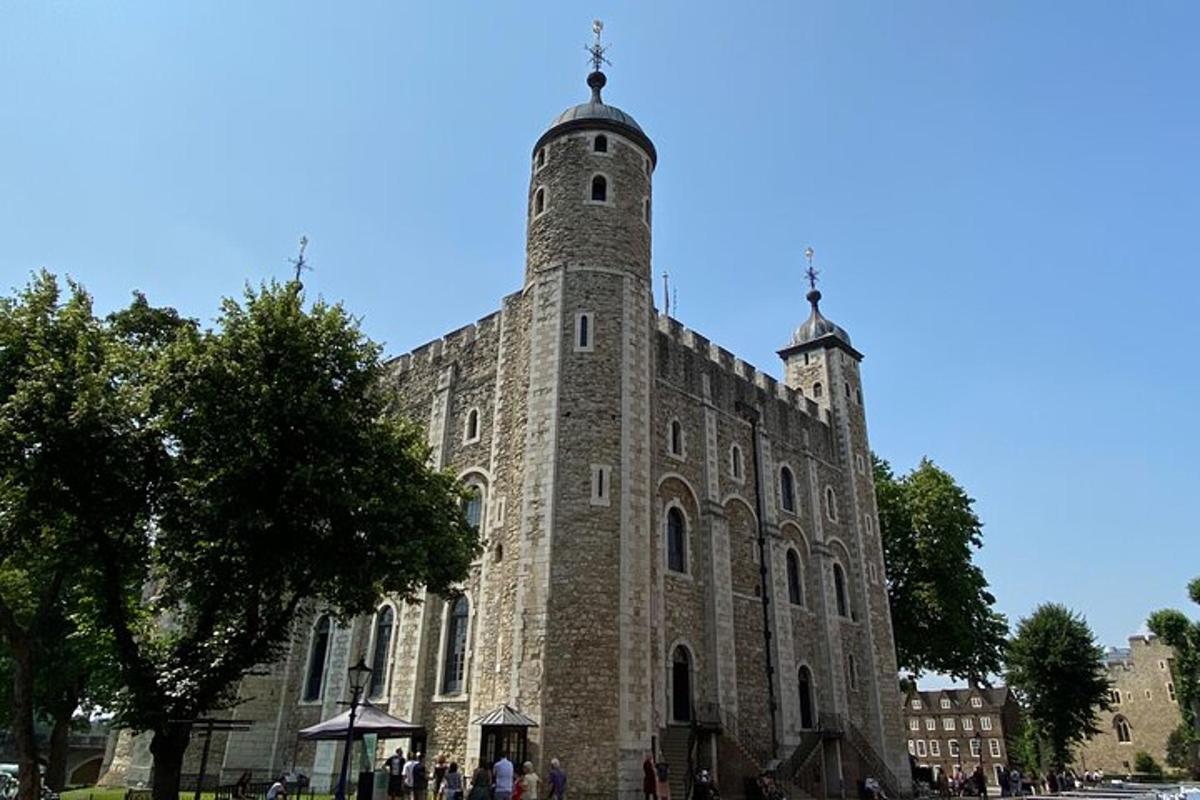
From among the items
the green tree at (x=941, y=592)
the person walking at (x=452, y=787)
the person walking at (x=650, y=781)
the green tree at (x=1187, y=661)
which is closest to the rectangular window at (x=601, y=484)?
the person walking at (x=650, y=781)

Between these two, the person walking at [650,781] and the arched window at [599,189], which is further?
the arched window at [599,189]

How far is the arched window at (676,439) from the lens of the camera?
25031 millimetres

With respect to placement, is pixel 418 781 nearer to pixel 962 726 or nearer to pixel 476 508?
pixel 476 508

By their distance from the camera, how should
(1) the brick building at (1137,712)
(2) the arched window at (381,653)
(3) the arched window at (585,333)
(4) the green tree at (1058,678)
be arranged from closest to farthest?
(3) the arched window at (585,333) < (2) the arched window at (381,653) < (4) the green tree at (1058,678) < (1) the brick building at (1137,712)

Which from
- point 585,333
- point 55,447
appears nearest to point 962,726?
point 585,333

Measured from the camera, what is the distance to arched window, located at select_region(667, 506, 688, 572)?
23656mm

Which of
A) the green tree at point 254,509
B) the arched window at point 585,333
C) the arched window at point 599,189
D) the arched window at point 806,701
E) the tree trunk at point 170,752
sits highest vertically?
the arched window at point 599,189

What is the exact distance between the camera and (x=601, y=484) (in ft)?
67.3

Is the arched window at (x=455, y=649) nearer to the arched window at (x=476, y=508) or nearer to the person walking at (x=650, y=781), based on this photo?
the arched window at (x=476, y=508)

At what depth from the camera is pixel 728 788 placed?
68.5 feet

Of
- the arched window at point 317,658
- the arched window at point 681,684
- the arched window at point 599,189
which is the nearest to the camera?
the arched window at point 681,684

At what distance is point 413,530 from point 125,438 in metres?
5.55

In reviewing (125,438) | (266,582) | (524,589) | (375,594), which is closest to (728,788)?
(524,589)

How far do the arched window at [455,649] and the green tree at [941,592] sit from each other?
21486 mm
